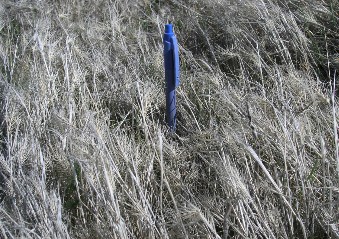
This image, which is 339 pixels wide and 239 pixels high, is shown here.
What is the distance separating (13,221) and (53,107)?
1.87 ft

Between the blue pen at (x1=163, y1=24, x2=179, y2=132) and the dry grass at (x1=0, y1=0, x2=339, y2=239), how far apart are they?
0.08 m

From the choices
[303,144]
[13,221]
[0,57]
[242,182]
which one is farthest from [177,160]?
[0,57]

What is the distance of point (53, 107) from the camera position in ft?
5.95

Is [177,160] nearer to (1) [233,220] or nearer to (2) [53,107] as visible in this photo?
(1) [233,220]

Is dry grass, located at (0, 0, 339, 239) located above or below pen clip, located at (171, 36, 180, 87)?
below

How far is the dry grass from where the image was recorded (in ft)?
4.76

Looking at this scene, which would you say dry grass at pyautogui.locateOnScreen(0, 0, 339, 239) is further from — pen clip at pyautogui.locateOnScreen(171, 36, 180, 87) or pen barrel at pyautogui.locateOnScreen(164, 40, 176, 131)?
pen clip at pyautogui.locateOnScreen(171, 36, 180, 87)

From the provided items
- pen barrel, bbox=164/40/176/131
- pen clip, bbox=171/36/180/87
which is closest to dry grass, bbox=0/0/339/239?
pen barrel, bbox=164/40/176/131

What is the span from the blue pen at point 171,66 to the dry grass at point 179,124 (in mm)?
82

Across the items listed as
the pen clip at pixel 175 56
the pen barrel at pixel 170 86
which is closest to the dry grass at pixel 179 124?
the pen barrel at pixel 170 86

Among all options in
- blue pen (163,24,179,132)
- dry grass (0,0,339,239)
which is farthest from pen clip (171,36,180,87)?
dry grass (0,0,339,239)

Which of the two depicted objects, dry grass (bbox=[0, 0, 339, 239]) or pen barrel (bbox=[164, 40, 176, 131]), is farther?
pen barrel (bbox=[164, 40, 176, 131])

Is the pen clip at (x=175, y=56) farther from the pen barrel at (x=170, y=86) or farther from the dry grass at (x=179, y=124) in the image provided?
the dry grass at (x=179, y=124)

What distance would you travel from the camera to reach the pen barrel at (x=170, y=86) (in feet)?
5.54
